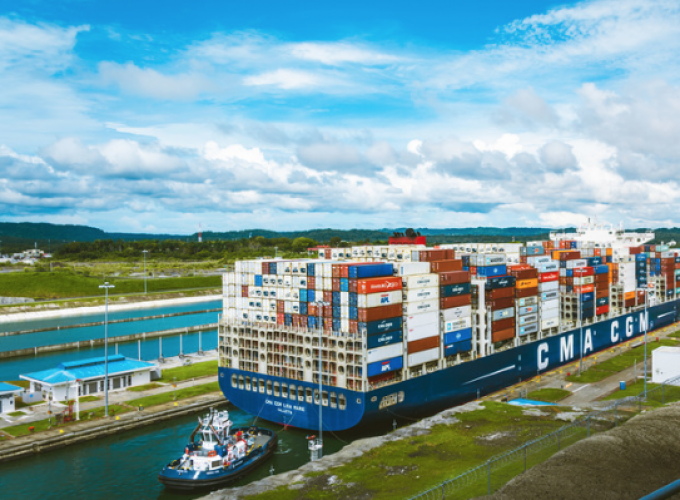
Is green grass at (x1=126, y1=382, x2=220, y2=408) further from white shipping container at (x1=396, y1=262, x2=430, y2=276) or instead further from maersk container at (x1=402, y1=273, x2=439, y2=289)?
maersk container at (x1=402, y1=273, x2=439, y2=289)

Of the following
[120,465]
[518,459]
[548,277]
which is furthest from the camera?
[548,277]

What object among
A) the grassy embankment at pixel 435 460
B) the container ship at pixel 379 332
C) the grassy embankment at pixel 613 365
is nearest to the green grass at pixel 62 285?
the container ship at pixel 379 332

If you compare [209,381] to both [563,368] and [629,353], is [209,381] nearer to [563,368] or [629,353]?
[563,368]

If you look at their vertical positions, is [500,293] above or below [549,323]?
above

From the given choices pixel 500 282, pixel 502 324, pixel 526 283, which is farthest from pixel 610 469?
pixel 526 283

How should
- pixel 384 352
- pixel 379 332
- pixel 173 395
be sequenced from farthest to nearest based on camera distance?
pixel 173 395 < pixel 384 352 < pixel 379 332

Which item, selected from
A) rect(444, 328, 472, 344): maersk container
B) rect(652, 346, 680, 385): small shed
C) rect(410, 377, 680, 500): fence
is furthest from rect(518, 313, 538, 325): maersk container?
rect(410, 377, 680, 500): fence

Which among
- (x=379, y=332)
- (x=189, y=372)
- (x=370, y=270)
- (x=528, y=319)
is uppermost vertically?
(x=370, y=270)

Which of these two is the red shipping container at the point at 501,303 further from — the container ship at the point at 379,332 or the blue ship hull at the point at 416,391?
the blue ship hull at the point at 416,391

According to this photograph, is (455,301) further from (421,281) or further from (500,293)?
(500,293)
